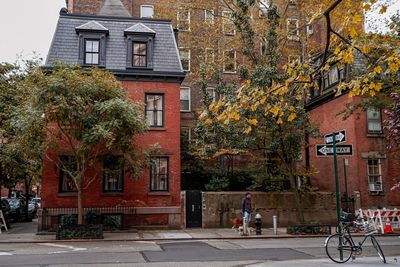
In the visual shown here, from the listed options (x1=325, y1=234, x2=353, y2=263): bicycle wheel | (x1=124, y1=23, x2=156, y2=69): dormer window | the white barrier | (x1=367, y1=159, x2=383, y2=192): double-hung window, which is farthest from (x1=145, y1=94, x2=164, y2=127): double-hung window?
(x1=325, y1=234, x2=353, y2=263): bicycle wheel

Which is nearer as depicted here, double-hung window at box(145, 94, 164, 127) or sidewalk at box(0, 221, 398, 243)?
sidewalk at box(0, 221, 398, 243)

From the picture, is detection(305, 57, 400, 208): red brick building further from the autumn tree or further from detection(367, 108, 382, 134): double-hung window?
the autumn tree

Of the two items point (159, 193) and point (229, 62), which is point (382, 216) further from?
point (229, 62)

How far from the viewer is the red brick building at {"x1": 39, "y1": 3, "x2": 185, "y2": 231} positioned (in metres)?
21.7

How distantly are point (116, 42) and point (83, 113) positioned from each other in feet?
25.0

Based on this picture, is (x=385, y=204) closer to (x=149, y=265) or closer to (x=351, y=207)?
(x=351, y=207)

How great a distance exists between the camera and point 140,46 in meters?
24.0

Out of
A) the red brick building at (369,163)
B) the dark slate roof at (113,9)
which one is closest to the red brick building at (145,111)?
the dark slate roof at (113,9)

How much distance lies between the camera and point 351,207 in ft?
79.8

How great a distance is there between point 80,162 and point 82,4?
2162cm

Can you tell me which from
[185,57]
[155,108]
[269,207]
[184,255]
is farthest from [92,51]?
[184,255]

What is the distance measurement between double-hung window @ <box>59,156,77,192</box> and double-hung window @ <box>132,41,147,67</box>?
655 centimetres

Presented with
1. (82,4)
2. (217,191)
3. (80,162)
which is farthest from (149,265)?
(82,4)

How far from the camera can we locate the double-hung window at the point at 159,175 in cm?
2276
